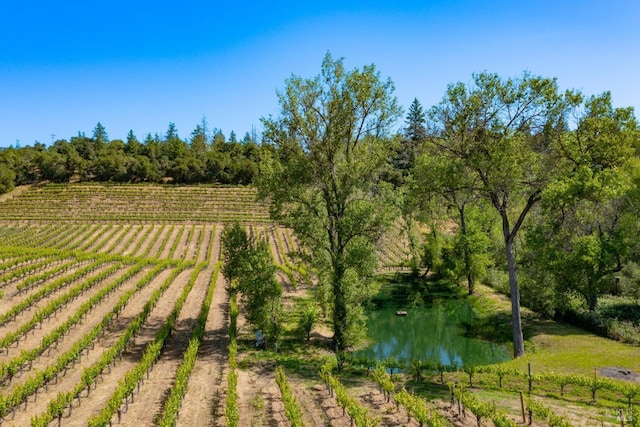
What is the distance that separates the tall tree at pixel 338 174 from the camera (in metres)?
24.0

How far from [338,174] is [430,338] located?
15594mm

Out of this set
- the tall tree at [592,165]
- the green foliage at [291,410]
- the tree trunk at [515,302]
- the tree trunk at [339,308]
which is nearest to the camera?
the green foliage at [291,410]

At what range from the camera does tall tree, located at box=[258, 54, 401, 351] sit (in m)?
24.0

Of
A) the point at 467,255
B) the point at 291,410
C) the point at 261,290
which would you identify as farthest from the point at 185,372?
the point at 467,255

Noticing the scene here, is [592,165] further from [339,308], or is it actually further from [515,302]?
[339,308]

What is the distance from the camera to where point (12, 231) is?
66875 millimetres

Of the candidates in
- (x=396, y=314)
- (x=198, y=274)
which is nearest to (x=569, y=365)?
(x=396, y=314)

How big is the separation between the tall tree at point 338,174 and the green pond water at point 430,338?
5082mm

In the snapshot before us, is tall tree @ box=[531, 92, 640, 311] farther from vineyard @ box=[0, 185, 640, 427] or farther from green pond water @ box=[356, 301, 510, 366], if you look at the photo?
green pond water @ box=[356, 301, 510, 366]

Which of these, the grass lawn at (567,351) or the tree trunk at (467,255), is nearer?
the grass lawn at (567,351)

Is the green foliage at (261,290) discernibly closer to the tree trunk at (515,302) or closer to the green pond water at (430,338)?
the green pond water at (430,338)

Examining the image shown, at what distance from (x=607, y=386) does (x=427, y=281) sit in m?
32.8

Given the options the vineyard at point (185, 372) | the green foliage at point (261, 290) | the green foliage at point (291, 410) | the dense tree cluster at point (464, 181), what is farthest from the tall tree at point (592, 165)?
the green foliage at point (261, 290)

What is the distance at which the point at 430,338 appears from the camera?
3133cm
